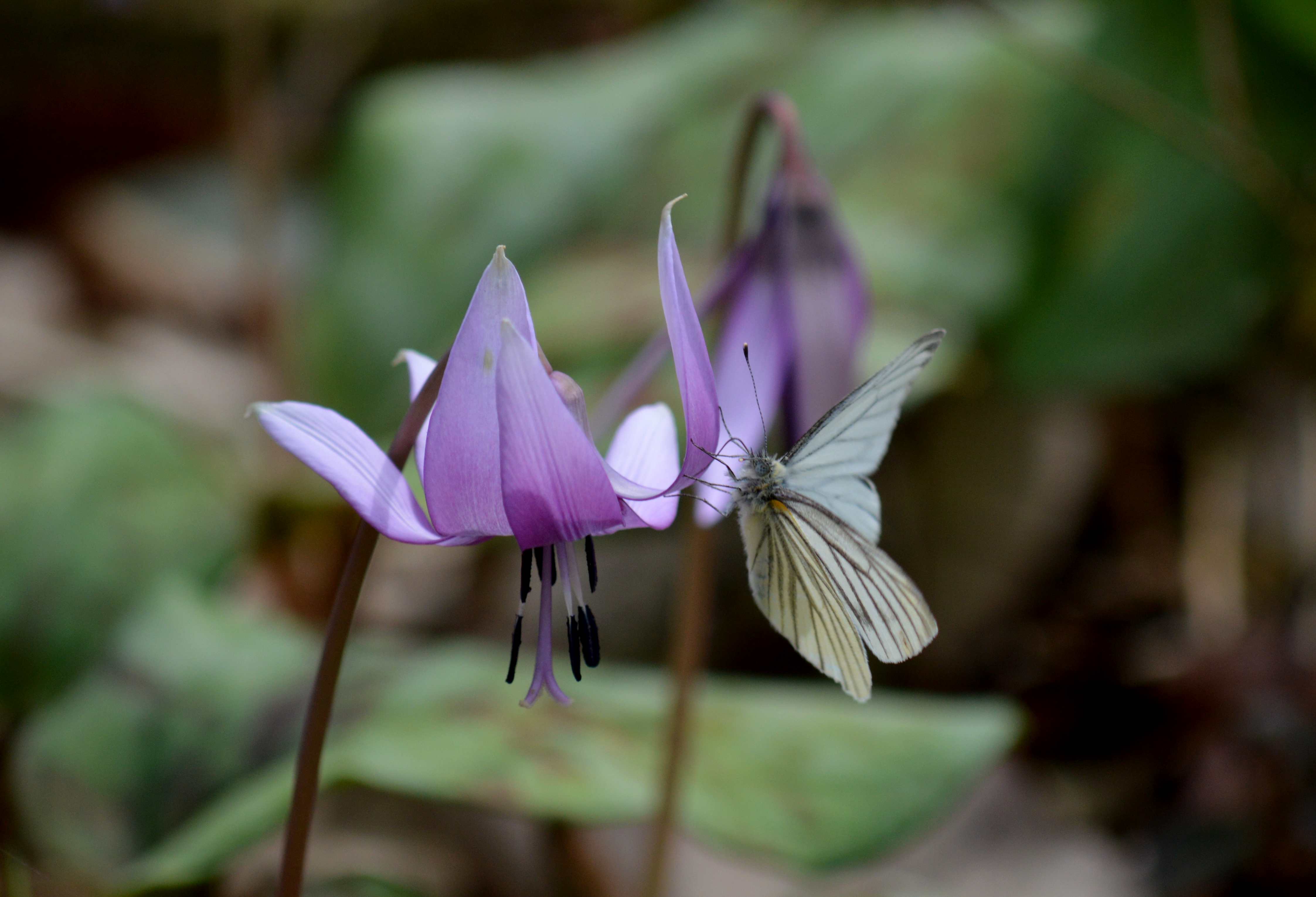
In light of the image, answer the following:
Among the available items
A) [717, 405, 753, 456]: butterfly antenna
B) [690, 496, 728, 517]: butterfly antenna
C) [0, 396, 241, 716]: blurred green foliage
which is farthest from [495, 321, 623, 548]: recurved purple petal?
[0, 396, 241, 716]: blurred green foliage

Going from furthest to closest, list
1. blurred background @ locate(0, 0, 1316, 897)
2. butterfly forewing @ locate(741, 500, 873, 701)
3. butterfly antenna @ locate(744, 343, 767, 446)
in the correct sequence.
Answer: blurred background @ locate(0, 0, 1316, 897) → butterfly antenna @ locate(744, 343, 767, 446) → butterfly forewing @ locate(741, 500, 873, 701)

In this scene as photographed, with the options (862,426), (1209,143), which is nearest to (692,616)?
(862,426)

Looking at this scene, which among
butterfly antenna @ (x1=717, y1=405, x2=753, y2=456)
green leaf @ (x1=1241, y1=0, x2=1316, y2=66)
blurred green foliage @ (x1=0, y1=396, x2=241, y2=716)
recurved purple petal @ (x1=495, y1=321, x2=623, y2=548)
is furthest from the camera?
green leaf @ (x1=1241, y1=0, x2=1316, y2=66)

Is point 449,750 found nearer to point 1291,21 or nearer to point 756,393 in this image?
point 756,393

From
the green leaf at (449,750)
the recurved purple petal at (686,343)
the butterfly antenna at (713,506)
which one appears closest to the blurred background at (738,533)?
the green leaf at (449,750)

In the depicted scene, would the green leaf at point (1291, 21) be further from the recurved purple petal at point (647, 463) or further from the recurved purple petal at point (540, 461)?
the recurved purple petal at point (540, 461)

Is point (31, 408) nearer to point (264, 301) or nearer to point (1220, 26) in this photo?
point (264, 301)

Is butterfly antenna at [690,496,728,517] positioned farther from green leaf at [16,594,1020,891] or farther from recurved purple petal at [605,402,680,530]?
green leaf at [16,594,1020,891]
